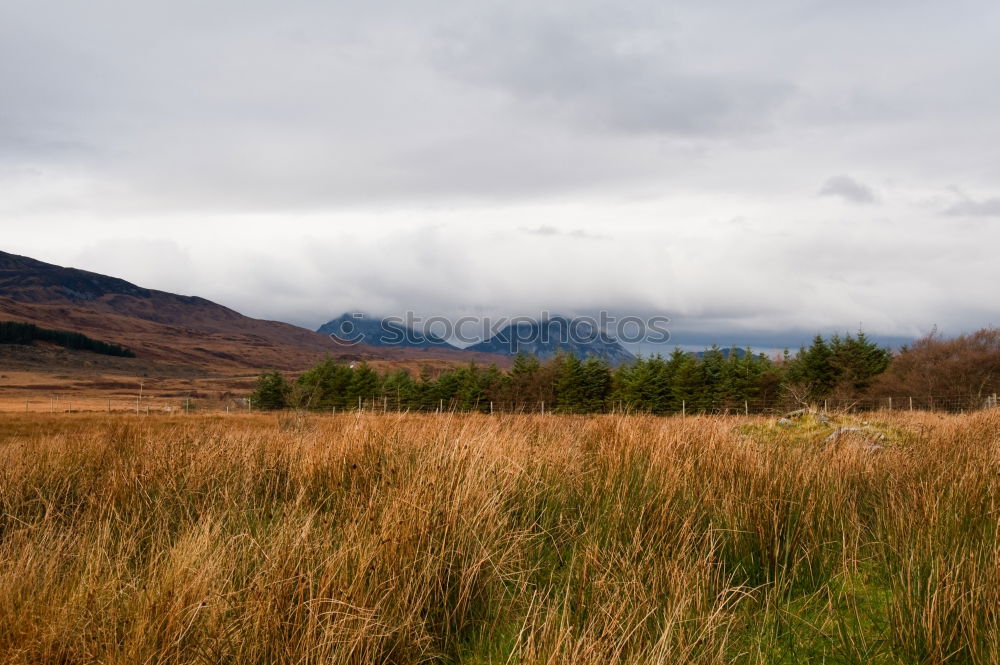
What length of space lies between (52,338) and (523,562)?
18392 cm

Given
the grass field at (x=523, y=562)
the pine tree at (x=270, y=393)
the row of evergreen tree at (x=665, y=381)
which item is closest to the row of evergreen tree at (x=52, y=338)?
the pine tree at (x=270, y=393)

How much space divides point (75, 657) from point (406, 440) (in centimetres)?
326

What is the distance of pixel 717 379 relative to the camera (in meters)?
44.2

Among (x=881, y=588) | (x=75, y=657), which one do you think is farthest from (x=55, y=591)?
(x=881, y=588)

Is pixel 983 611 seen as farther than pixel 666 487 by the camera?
No

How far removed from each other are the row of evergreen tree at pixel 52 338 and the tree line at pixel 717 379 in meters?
127

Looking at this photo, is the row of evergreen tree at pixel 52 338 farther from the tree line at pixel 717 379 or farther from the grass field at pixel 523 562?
the grass field at pixel 523 562

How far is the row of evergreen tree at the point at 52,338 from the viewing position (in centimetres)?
14588

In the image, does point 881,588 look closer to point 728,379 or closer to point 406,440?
point 406,440

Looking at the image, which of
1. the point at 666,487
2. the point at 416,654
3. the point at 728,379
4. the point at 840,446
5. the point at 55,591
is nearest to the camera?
the point at 416,654

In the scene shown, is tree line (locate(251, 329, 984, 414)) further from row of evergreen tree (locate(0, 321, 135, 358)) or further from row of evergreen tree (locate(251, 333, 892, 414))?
row of evergreen tree (locate(0, 321, 135, 358))

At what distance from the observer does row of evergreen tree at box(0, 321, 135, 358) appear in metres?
146

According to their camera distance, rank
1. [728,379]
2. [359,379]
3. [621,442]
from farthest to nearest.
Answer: [359,379]
[728,379]
[621,442]

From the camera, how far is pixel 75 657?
2.64 metres
